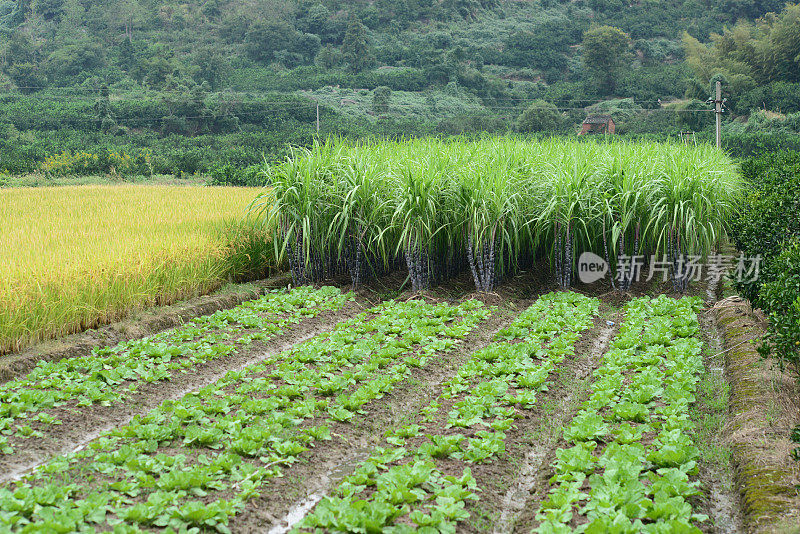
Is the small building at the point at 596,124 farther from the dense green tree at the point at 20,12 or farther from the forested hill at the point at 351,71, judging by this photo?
the dense green tree at the point at 20,12

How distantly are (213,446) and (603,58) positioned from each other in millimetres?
50162

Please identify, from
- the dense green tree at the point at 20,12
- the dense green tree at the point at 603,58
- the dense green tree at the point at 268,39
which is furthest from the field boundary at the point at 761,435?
the dense green tree at the point at 20,12

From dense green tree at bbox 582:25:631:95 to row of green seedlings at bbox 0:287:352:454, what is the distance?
45.4 meters

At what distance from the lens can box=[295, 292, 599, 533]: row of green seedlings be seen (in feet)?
10.2

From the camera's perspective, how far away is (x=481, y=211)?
7738 mm

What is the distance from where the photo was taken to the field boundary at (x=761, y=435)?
10.6 ft

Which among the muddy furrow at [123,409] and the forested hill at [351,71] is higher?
the forested hill at [351,71]

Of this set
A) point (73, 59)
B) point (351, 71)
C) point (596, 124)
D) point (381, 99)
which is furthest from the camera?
point (351, 71)

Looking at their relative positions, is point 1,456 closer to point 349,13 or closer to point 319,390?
point 319,390

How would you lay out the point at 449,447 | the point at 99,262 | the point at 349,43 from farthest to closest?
the point at 349,43, the point at 99,262, the point at 449,447

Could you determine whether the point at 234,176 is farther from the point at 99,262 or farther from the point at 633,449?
the point at 633,449

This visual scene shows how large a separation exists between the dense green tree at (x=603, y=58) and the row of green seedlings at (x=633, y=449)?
150 ft

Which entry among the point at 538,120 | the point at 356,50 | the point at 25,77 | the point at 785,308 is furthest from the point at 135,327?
the point at 356,50

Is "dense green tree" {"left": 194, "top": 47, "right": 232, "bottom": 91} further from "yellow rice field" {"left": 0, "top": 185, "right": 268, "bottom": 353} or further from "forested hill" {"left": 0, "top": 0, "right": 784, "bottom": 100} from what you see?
"yellow rice field" {"left": 0, "top": 185, "right": 268, "bottom": 353}
